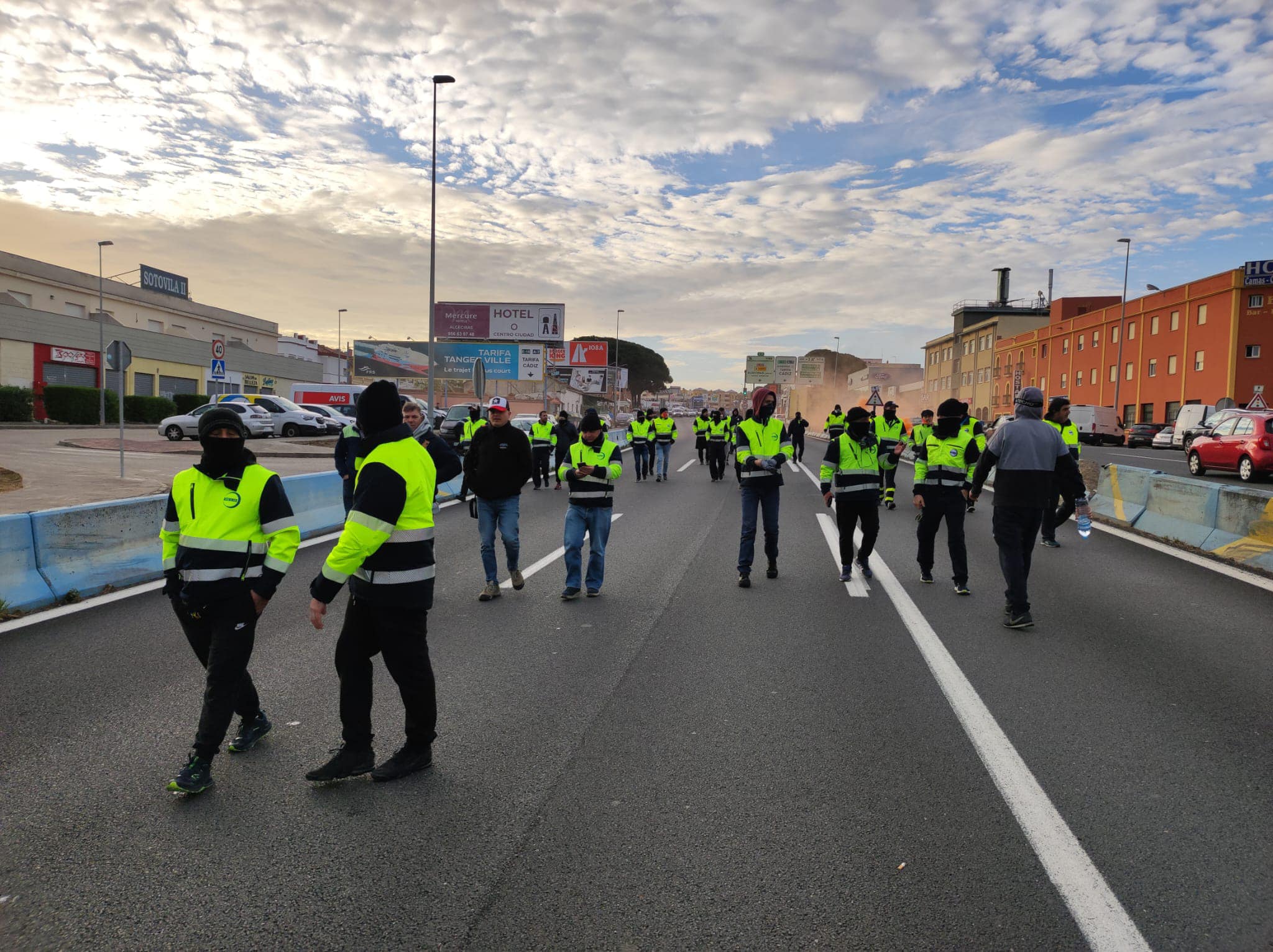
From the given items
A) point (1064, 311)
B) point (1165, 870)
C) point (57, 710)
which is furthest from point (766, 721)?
point (1064, 311)

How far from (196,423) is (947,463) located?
93.5 ft

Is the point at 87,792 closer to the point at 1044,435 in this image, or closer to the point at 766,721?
the point at 766,721

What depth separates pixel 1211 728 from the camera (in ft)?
14.6

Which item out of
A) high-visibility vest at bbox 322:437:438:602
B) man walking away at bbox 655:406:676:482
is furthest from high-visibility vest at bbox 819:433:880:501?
man walking away at bbox 655:406:676:482

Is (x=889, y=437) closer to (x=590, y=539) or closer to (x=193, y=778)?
(x=590, y=539)

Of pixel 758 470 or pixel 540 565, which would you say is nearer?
pixel 758 470

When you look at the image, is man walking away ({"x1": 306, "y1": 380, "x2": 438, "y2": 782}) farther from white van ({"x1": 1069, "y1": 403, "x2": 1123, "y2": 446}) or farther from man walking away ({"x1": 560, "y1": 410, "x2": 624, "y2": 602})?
white van ({"x1": 1069, "y1": 403, "x2": 1123, "y2": 446})

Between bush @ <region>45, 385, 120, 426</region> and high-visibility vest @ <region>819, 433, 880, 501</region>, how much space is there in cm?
3685

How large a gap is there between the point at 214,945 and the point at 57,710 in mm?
2693

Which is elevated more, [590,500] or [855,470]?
[855,470]

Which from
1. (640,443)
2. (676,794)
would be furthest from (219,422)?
(640,443)

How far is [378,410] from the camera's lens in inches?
142

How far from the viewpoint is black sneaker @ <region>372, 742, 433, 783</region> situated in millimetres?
3760

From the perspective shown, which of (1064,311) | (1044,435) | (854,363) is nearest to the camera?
(1044,435)
